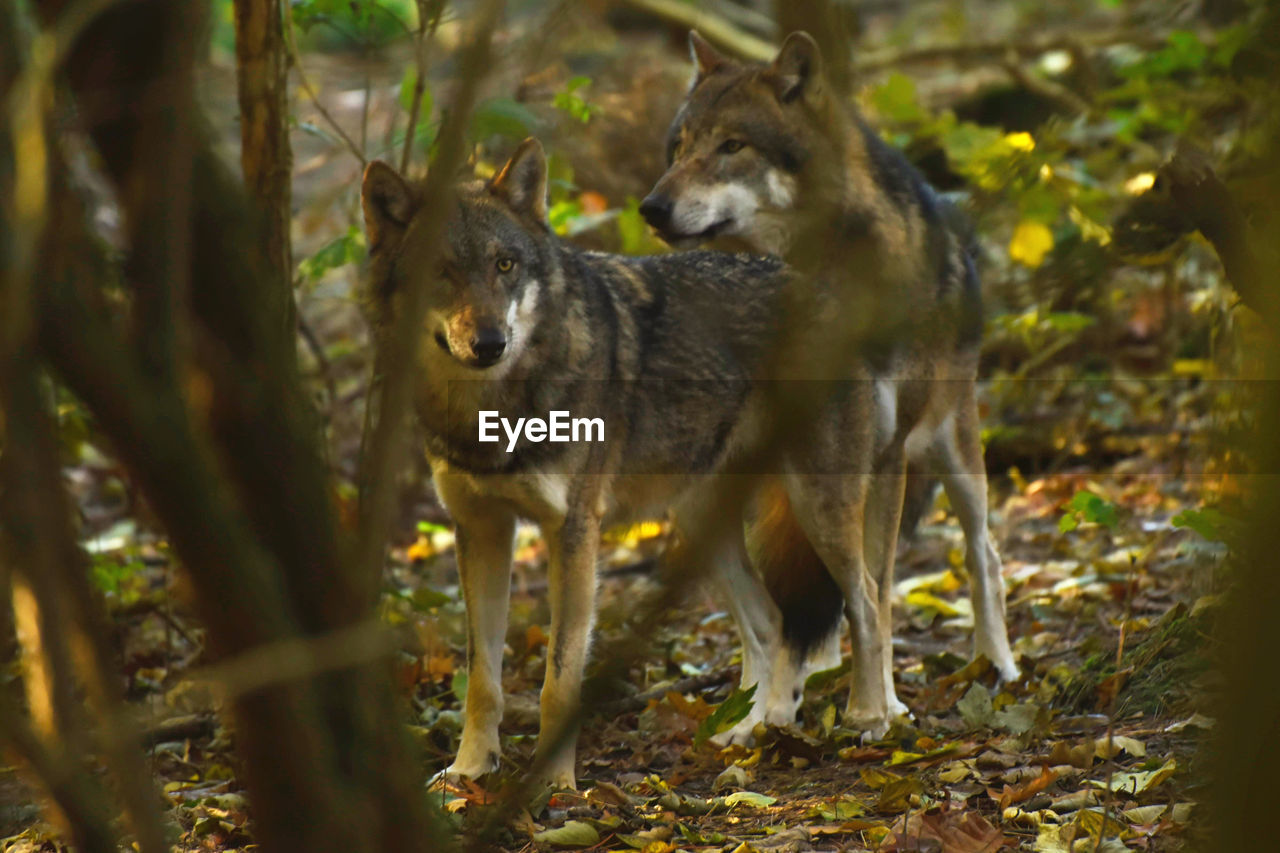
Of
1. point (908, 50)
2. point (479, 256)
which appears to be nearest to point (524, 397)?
point (479, 256)

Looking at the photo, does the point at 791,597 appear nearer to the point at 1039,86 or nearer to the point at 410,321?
the point at 410,321

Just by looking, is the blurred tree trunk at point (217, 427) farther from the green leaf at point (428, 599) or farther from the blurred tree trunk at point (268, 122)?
the green leaf at point (428, 599)

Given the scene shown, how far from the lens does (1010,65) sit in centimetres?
904

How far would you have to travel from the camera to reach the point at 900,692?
5.02 metres

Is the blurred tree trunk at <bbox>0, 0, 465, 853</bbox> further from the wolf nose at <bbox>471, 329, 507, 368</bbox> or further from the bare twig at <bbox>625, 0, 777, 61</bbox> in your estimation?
the bare twig at <bbox>625, 0, 777, 61</bbox>

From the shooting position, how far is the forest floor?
10.2 feet

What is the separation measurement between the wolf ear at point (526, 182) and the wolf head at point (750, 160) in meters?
0.65

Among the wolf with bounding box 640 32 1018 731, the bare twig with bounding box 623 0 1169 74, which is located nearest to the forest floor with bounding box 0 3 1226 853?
the wolf with bounding box 640 32 1018 731

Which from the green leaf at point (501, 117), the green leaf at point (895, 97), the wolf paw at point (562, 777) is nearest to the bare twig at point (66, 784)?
the wolf paw at point (562, 777)

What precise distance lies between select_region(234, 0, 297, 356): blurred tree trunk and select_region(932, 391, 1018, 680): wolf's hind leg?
2.83 meters

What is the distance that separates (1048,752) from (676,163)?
271 centimetres

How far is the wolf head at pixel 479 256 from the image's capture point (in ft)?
13.8

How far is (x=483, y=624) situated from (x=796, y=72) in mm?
2442

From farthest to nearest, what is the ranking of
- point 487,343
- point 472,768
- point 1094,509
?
1. point 472,768
2. point 487,343
3. point 1094,509
